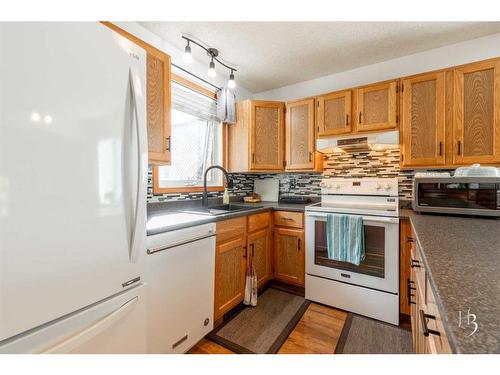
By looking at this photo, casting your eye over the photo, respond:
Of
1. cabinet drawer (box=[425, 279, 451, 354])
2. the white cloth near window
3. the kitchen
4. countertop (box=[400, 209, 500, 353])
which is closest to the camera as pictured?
countertop (box=[400, 209, 500, 353])

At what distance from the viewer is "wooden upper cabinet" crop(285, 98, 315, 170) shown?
8.47 feet

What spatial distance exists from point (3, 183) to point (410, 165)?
8.50 ft

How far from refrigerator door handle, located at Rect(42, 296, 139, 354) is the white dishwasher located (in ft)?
0.68

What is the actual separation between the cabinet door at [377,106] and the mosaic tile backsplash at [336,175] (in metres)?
0.37

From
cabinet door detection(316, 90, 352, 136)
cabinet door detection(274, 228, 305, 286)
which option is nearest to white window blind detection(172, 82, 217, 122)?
cabinet door detection(316, 90, 352, 136)

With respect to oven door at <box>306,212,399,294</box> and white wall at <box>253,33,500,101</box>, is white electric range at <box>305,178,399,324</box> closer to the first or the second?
oven door at <box>306,212,399,294</box>

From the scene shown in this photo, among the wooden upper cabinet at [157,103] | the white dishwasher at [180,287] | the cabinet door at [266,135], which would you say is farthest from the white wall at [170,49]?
the white dishwasher at [180,287]

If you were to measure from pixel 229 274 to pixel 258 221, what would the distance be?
0.59m

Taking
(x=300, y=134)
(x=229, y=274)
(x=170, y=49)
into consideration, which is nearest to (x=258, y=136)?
(x=300, y=134)

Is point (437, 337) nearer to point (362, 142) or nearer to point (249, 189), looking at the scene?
point (362, 142)

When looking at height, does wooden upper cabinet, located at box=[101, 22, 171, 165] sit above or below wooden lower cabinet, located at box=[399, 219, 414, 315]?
above

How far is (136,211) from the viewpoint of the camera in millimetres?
969

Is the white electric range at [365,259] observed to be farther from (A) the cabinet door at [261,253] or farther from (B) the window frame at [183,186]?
(B) the window frame at [183,186]

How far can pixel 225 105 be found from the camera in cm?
258
